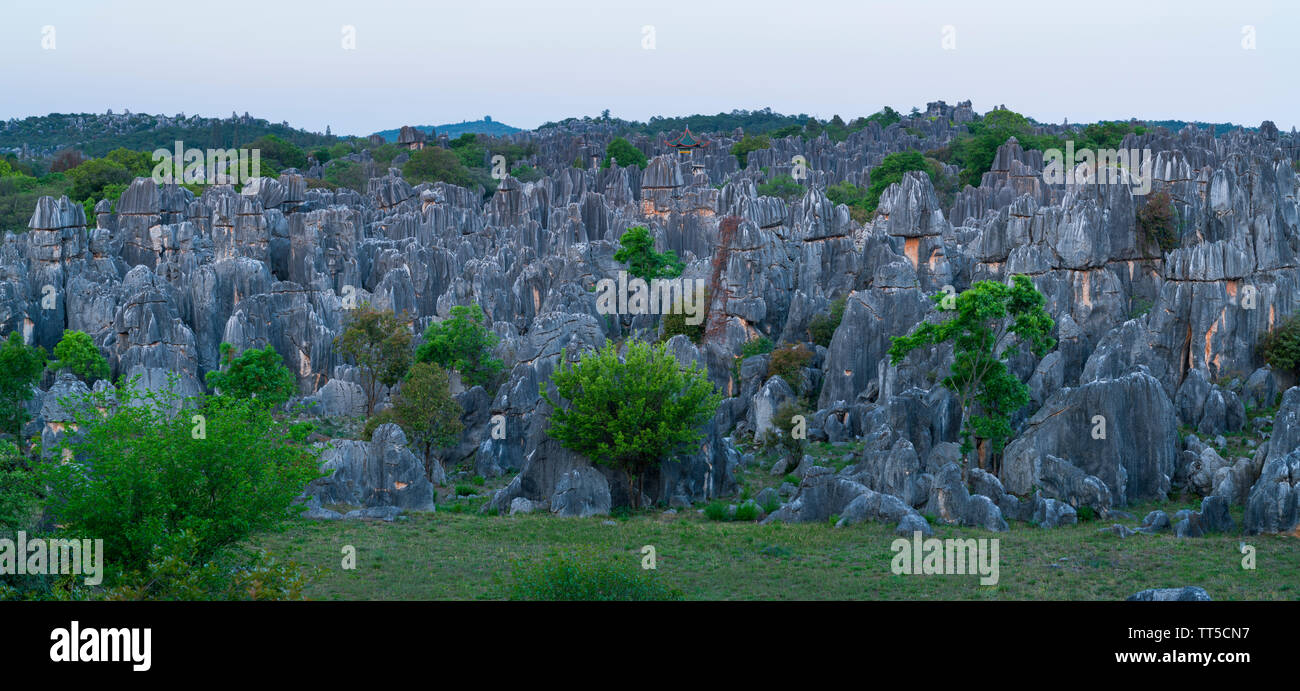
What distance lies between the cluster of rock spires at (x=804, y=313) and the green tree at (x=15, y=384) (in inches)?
34.9

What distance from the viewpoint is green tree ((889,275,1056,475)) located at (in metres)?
31.5

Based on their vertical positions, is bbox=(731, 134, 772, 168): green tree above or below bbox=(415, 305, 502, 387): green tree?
above

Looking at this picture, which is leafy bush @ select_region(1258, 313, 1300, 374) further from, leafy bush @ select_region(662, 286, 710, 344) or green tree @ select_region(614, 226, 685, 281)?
green tree @ select_region(614, 226, 685, 281)

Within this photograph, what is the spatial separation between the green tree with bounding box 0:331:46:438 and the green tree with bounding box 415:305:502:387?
46.6ft

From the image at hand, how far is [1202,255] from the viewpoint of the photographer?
134 feet

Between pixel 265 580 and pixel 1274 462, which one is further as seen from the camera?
pixel 1274 462

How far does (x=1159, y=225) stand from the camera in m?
46.9

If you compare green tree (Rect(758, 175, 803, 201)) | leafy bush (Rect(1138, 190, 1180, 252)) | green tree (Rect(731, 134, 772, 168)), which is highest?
green tree (Rect(731, 134, 772, 168))

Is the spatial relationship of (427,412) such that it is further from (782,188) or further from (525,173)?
(525,173)

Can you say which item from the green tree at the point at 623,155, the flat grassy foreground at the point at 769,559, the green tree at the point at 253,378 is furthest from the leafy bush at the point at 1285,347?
the green tree at the point at 623,155

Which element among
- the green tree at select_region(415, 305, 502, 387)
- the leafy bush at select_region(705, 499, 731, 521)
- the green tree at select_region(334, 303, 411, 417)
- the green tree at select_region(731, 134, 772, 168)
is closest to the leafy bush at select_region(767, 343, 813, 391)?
the green tree at select_region(415, 305, 502, 387)

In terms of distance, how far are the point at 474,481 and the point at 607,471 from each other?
252 inches
